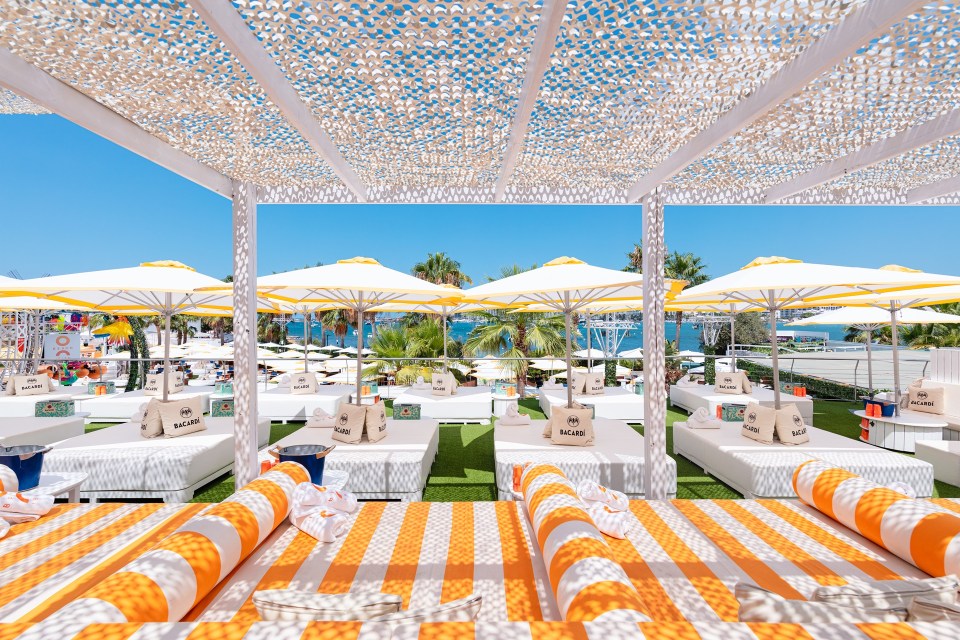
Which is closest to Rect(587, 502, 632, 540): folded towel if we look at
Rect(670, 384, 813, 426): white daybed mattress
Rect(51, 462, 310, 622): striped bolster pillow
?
Rect(51, 462, 310, 622): striped bolster pillow

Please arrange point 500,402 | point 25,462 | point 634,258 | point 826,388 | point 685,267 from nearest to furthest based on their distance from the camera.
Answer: point 25,462 → point 500,402 → point 826,388 → point 685,267 → point 634,258

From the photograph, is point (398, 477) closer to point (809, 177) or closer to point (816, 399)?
point (809, 177)

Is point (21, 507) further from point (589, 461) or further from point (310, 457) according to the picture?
point (589, 461)

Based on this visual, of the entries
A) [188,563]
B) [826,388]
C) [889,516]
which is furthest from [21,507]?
[826,388]

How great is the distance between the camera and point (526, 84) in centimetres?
212

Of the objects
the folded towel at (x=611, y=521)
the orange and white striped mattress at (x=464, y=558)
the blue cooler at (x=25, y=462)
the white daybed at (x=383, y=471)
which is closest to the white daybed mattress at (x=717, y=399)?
the orange and white striped mattress at (x=464, y=558)

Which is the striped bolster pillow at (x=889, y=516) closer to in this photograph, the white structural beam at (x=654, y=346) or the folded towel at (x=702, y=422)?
the white structural beam at (x=654, y=346)

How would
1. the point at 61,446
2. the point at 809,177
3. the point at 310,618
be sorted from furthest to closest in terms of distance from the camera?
the point at 61,446, the point at 809,177, the point at 310,618

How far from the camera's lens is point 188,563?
6.46ft

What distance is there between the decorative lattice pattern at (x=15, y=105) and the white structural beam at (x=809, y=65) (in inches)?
154

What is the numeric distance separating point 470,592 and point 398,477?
2285mm

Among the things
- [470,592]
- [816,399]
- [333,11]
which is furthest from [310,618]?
[816,399]

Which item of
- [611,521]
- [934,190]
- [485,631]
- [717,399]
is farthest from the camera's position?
[717,399]

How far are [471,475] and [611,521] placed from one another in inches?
109
